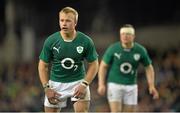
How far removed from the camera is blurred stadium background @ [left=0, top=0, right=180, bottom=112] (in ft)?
63.7

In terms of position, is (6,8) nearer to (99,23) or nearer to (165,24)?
(99,23)

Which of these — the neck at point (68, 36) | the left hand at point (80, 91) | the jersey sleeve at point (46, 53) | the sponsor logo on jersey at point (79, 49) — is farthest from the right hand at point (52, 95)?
the neck at point (68, 36)

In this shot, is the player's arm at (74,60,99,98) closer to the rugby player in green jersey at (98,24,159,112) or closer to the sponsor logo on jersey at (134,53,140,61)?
the rugby player in green jersey at (98,24,159,112)

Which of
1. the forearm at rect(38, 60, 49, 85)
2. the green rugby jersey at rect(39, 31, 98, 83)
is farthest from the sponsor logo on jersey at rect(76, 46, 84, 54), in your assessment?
the forearm at rect(38, 60, 49, 85)

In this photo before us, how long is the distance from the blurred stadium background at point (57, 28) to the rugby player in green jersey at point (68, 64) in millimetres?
8739

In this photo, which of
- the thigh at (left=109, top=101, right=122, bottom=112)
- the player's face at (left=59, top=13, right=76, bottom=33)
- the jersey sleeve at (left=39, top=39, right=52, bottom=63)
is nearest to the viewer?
the player's face at (left=59, top=13, right=76, bottom=33)

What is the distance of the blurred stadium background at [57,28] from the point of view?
63.7 feet

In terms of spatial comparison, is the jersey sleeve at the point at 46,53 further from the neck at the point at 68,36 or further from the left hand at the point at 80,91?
the left hand at the point at 80,91

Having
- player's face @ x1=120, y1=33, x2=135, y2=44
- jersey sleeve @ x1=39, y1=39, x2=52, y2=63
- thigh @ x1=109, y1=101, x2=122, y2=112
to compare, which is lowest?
thigh @ x1=109, y1=101, x2=122, y2=112

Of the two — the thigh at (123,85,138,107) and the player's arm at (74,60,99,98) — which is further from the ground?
the player's arm at (74,60,99,98)

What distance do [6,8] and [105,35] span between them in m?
3.32

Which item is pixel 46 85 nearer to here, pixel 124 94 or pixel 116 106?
pixel 116 106

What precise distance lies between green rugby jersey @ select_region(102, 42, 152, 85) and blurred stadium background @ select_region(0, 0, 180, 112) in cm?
613

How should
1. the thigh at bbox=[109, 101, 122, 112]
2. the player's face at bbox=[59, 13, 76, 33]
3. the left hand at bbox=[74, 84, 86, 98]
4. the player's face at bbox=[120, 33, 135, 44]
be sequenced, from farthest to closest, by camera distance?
the thigh at bbox=[109, 101, 122, 112] < the player's face at bbox=[120, 33, 135, 44] < the left hand at bbox=[74, 84, 86, 98] < the player's face at bbox=[59, 13, 76, 33]
